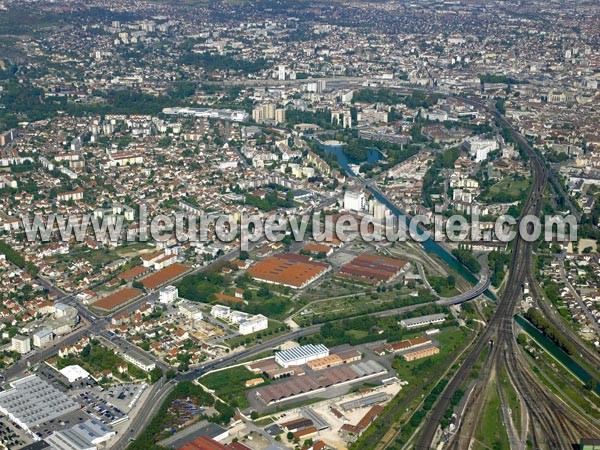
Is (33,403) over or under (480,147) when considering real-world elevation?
under

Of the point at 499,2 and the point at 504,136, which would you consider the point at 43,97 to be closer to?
the point at 504,136

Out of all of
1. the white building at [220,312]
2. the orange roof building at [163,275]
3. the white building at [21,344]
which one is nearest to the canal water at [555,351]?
the white building at [220,312]

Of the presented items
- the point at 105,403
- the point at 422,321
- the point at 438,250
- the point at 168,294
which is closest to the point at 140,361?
the point at 105,403

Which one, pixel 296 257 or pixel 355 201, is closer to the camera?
pixel 296 257

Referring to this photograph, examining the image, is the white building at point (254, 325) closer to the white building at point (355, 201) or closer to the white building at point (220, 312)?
the white building at point (220, 312)

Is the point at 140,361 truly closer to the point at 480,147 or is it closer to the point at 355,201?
the point at 355,201

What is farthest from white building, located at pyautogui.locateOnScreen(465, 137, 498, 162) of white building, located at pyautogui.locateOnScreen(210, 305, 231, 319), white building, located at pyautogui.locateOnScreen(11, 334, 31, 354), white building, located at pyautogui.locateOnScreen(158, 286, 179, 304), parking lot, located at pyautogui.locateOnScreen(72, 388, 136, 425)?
parking lot, located at pyautogui.locateOnScreen(72, 388, 136, 425)

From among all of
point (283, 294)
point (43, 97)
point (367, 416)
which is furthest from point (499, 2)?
point (367, 416)
